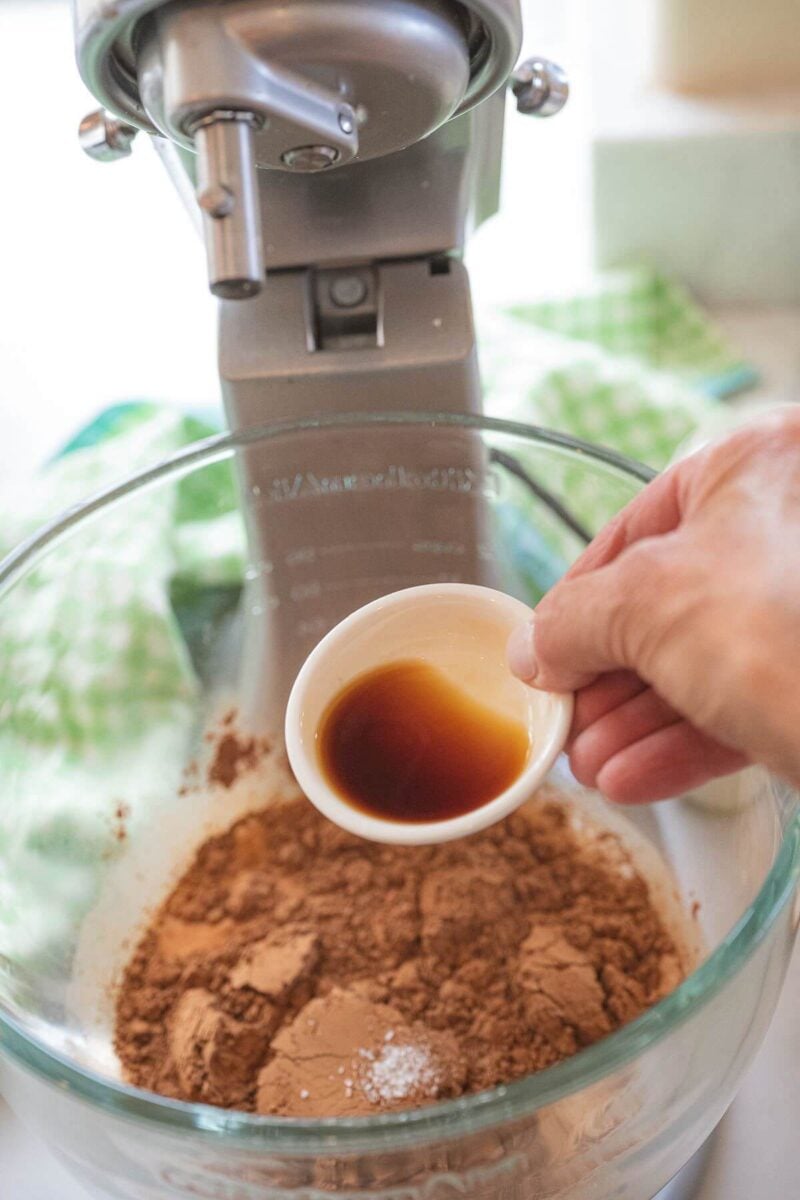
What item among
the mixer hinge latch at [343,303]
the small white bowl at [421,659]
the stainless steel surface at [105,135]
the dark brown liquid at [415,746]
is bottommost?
the dark brown liquid at [415,746]

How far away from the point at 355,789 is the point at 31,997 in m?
0.18

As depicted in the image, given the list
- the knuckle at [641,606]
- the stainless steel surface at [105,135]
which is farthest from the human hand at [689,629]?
the stainless steel surface at [105,135]

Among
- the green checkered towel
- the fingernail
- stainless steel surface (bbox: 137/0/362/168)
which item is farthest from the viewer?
the green checkered towel

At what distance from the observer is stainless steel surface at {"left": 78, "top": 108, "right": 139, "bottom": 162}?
18.1 inches

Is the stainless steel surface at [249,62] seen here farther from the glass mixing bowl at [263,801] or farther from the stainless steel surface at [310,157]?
the glass mixing bowl at [263,801]

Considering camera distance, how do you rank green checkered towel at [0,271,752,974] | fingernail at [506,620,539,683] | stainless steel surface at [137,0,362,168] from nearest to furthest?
stainless steel surface at [137,0,362,168] < fingernail at [506,620,539,683] < green checkered towel at [0,271,752,974]

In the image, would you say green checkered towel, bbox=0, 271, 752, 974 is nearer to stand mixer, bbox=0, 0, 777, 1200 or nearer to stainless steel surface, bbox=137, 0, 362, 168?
stand mixer, bbox=0, 0, 777, 1200

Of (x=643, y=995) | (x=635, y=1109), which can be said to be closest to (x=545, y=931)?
(x=643, y=995)

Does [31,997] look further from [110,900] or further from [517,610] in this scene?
[517,610]

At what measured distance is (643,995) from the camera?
524mm

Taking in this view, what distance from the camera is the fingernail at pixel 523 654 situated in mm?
447

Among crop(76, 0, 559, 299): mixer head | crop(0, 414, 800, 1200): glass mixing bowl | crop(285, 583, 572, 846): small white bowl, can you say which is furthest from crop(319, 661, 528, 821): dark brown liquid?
crop(76, 0, 559, 299): mixer head

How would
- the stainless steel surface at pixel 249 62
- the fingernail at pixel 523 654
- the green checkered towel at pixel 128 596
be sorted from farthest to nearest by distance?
the green checkered towel at pixel 128 596 → the fingernail at pixel 523 654 → the stainless steel surface at pixel 249 62

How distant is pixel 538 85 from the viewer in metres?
Result: 0.46
